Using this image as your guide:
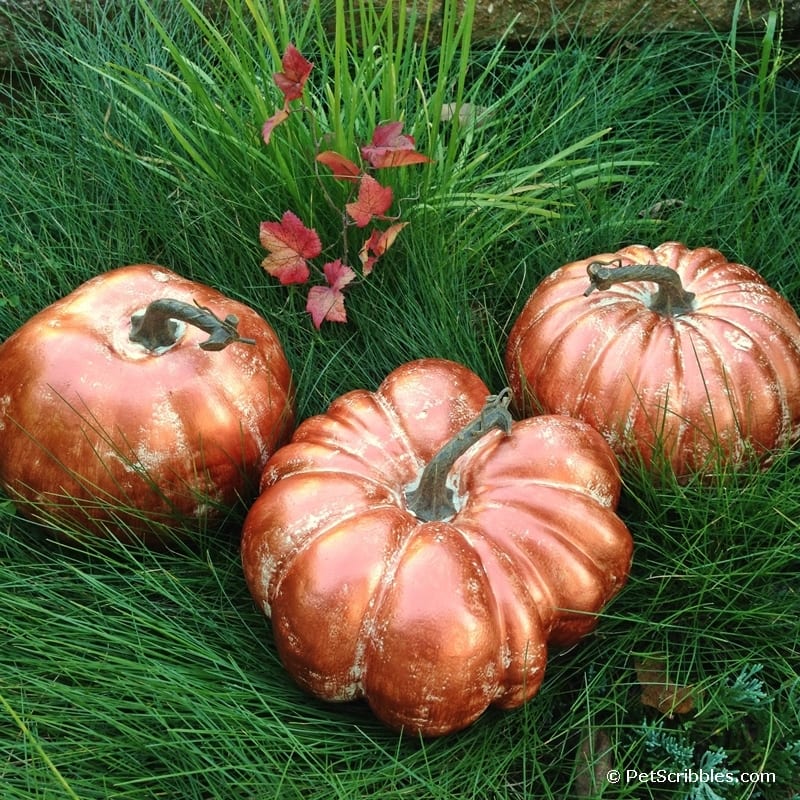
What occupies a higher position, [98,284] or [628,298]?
[98,284]

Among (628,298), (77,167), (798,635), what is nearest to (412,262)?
(628,298)

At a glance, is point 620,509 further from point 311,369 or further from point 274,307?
point 274,307

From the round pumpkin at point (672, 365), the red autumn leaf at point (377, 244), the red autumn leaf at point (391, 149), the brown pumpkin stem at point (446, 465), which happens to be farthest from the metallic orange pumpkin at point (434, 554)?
the red autumn leaf at point (391, 149)

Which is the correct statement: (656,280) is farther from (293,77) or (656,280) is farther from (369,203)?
(293,77)

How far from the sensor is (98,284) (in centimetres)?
225

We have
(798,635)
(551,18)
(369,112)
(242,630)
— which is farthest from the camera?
(551,18)

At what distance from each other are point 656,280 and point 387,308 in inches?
30.6

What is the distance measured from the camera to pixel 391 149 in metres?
2.35

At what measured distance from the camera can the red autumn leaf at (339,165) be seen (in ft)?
7.65

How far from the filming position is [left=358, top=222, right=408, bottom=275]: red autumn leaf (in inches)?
96.7

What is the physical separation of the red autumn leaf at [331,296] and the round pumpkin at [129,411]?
0.27 m

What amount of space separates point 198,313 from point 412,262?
2.55 feet

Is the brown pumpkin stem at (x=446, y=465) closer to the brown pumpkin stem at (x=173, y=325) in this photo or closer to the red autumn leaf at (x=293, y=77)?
the brown pumpkin stem at (x=173, y=325)

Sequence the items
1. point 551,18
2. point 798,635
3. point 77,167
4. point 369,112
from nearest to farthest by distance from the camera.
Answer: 1. point 798,635
2. point 369,112
3. point 77,167
4. point 551,18
